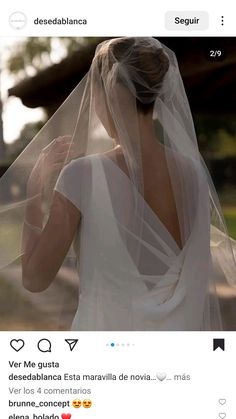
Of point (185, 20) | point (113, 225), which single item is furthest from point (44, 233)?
point (185, 20)

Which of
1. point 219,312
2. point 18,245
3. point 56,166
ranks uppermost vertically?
point 56,166

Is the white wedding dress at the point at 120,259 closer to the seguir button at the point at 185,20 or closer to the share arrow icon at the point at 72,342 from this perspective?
the share arrow icon at the point at 72,342

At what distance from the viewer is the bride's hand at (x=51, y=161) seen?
43.2 inches

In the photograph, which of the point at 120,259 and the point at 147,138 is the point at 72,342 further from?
the point at 147,138

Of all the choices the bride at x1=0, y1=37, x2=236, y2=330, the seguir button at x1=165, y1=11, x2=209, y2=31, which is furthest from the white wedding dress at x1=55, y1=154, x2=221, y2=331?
the seguir button at x1=165, y1=11, x2=209, y2=31

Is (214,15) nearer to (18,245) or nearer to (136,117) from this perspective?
(136,117)

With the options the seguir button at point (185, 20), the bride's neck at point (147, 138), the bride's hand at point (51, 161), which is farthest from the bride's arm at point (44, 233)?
the seguir button at point (185, 20)

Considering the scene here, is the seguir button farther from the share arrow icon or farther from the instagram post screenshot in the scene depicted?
the share arrow icon

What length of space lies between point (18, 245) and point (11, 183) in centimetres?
10

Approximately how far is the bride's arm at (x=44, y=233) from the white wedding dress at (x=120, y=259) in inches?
0.7

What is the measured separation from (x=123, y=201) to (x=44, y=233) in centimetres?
13

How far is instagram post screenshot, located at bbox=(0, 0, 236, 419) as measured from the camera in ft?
3.54

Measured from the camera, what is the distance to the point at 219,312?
1146 mm

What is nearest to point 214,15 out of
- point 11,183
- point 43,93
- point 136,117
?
point 136,117
